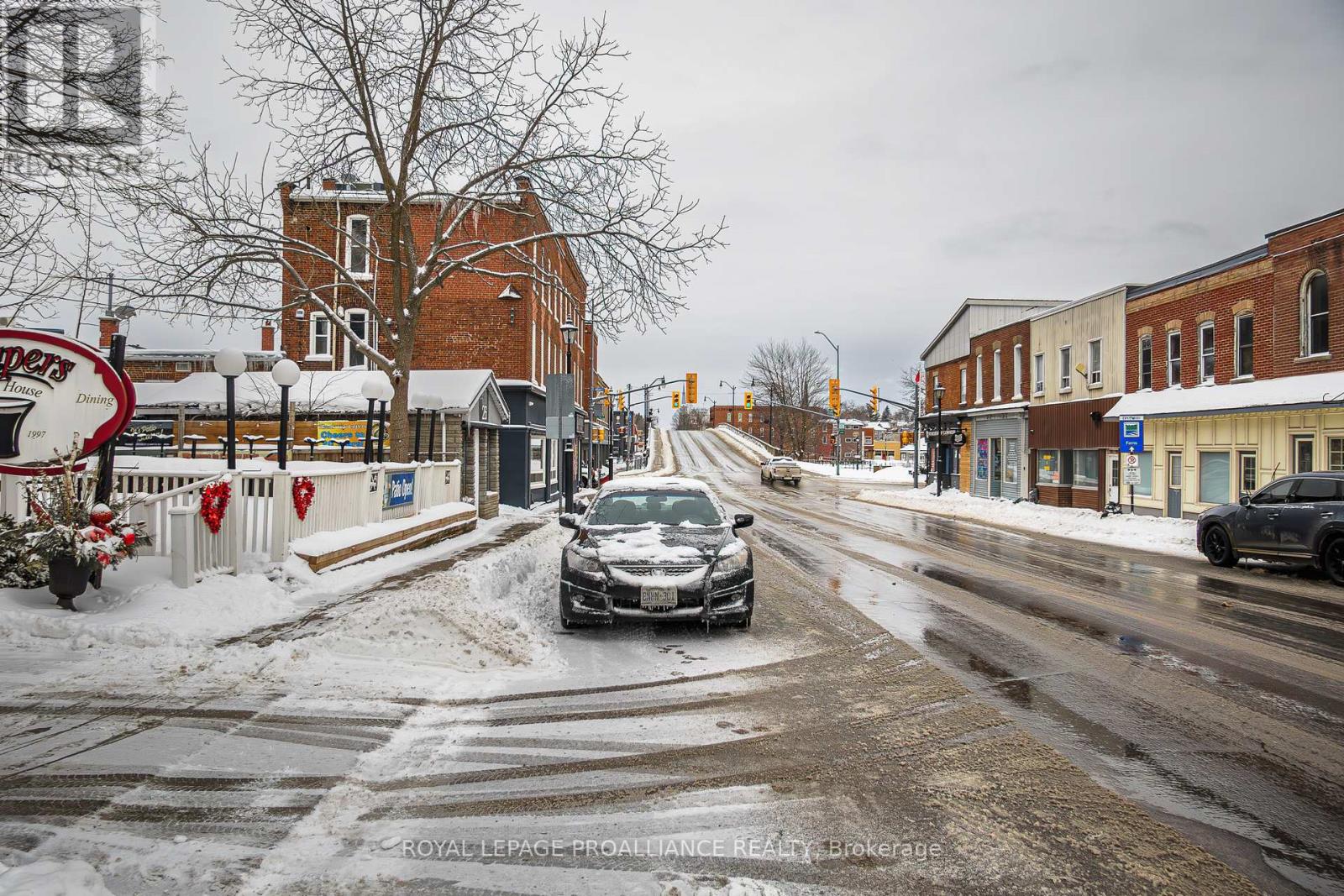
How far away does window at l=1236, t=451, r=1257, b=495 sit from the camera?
68.9ft

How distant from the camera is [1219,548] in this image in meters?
14.7

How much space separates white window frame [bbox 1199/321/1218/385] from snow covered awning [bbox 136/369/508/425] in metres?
21.1

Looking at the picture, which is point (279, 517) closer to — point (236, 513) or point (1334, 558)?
point (236, 513)

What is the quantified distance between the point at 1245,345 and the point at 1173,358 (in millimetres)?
3141

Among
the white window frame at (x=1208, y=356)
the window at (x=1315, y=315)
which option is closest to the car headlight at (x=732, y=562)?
the window at (x=1315, y=315)

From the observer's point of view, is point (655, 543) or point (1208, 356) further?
point (1208, 356)

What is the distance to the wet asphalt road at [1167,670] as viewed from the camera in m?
3.93

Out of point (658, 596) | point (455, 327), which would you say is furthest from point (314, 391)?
point (658, 596)

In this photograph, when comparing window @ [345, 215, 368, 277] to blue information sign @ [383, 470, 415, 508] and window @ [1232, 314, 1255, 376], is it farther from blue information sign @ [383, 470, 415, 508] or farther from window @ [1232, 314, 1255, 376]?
window @ [1232, 314, 1255, 376]

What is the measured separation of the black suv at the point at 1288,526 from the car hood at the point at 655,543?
10.3 meters

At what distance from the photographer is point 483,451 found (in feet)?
79.9

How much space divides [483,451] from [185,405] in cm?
842

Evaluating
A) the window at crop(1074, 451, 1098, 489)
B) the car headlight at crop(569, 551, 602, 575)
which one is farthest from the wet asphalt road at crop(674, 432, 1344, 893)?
the window at crop(1074, 451, 1098, 489)

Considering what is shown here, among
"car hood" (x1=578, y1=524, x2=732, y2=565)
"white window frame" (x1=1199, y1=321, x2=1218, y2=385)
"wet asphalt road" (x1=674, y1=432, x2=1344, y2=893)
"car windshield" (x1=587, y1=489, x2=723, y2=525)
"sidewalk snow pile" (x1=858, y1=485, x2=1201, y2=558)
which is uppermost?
"white window frame" (x1=1199, y1=321, x2=1218, y2=385)
